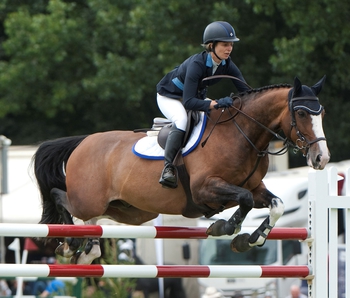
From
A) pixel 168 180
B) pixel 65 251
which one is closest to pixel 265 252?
pixel 65 251

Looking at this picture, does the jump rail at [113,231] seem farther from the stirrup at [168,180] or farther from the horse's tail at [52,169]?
the horse's tail at [52,169]

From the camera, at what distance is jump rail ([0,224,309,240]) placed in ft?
16.0

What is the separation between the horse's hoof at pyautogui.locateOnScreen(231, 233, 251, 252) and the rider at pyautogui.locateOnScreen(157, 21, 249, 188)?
1.85ft

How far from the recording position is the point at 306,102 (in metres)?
4.99

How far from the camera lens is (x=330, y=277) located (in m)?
5.31

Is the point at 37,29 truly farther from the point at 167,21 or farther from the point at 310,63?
the point at 310,63

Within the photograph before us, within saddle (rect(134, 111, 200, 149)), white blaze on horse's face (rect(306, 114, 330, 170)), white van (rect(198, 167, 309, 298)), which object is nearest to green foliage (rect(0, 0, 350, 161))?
white van (rect(198, 167, 309, 298))

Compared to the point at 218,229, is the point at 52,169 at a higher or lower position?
higher

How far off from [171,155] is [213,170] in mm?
322

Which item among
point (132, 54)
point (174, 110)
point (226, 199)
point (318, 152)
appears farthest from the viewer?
point (132, 54)

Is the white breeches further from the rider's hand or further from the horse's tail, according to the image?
the horse's tail

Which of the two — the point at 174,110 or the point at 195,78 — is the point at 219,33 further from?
the point at 174,110

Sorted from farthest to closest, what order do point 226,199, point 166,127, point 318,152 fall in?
1. point 166,127
2. point 226,199
3. point 318,152

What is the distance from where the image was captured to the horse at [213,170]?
505 centimetres
